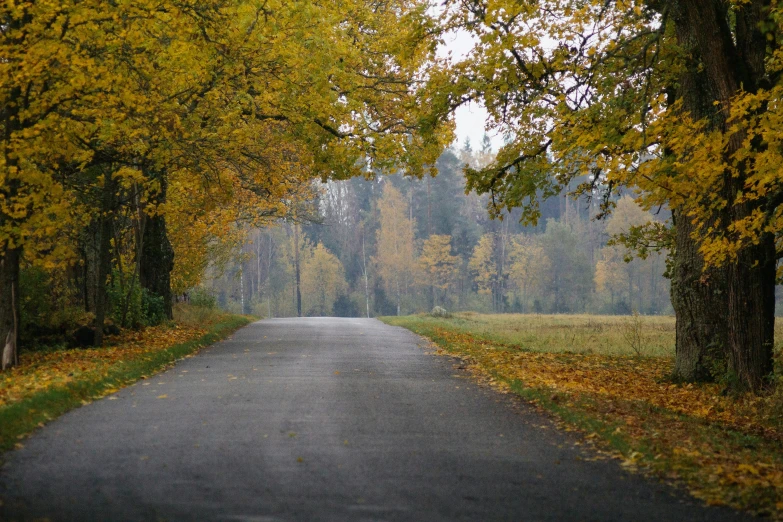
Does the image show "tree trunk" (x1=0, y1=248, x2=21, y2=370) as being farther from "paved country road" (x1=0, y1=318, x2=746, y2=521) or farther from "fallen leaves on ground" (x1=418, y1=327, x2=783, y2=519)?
"fallen leaves on ground" (x1=418, y1=327, x2=783, y2=519)

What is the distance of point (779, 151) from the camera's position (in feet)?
35.3

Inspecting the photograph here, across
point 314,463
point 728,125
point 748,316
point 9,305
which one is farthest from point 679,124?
point 9,305

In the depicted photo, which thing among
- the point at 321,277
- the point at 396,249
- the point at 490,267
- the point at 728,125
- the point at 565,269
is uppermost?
the point at 396,249

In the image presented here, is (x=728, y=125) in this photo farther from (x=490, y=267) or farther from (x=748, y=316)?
(x=490, y=267)

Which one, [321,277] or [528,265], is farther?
[321,277]

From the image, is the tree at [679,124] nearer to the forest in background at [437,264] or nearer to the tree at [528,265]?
the forest in background at [437,264]

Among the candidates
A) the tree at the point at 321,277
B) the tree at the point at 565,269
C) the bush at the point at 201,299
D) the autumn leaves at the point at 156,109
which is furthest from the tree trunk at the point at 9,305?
the tree at the point at 565,269

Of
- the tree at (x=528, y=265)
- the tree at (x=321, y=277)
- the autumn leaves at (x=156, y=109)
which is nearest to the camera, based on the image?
the autumn leaves at (x=156, y=109)

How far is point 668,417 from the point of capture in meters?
10.8

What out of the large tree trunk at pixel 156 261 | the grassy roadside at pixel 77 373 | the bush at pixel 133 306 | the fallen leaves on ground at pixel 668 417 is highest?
the large tree trunk at pixel 156 261

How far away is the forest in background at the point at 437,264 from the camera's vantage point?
8556 centimetres

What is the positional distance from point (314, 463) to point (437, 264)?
79.8 metres

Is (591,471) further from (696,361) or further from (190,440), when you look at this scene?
(696,361)

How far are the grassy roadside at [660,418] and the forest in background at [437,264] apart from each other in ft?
212
